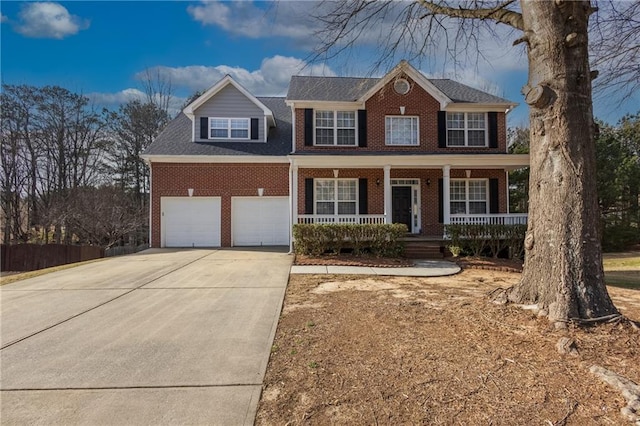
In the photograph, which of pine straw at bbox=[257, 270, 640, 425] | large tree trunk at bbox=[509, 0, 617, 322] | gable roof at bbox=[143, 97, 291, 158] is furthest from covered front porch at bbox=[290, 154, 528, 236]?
large tree trunk at bbox=[509, 0, 617, 322]

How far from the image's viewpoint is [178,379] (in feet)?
10.4

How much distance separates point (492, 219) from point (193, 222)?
1254 centimetres

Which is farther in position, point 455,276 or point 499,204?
point 499,204

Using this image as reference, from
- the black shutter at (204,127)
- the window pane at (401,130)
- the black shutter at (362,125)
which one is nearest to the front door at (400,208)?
the window pane at (401,130)

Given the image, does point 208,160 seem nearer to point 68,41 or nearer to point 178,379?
point 68,41

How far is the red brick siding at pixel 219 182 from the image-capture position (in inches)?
583

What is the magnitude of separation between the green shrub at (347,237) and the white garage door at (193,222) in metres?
5.62

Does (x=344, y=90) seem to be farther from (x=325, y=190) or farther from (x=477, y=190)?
Answer: (x=477, y=190)

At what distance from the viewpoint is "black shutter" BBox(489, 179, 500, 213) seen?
46.9 feet

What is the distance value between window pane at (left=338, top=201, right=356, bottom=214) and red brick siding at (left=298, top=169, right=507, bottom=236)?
0.65m

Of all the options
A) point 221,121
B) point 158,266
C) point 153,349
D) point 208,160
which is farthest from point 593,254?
point 221,121

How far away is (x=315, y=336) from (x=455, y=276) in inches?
225

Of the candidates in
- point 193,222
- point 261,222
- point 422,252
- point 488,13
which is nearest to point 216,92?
point 193,222

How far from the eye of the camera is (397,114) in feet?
46.9
